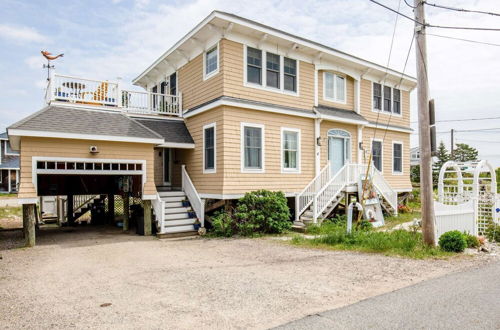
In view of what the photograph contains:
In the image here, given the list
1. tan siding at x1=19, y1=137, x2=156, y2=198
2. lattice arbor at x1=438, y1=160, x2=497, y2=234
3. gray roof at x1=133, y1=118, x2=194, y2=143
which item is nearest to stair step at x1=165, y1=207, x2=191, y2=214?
tan siding at x1=19, y1=137, x2=156, y2=198

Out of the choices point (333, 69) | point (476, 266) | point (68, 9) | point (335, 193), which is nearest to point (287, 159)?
point (335, 193)

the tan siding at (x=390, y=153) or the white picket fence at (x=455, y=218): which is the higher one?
the tan siding at (x=390, y=153)

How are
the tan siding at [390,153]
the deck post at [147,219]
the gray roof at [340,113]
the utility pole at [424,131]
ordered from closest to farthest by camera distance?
1. the utility pole at [424,131]
2. the deck post at [147,219]
3. the gray roof at [340,113]
4. the tan siding at [390,153]

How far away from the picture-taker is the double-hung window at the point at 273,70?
1398 cm

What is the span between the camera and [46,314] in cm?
506

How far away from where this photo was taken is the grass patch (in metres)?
8.70

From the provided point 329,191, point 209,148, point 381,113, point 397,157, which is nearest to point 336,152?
point 329,191

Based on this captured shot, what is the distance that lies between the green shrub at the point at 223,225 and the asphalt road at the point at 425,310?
7089 mm

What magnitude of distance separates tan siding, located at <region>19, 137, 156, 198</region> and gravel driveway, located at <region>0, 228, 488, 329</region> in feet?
7.01

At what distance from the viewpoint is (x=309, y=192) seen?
14383 mm

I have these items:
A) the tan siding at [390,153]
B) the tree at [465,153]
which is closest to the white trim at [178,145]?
the tan siding at [390,153]

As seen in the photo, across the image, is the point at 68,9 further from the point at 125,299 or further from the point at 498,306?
the point at 498,306

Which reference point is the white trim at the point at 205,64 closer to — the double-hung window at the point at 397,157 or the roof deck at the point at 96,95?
the roof deck at the point at 96,95

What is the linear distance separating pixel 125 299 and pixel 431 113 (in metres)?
8.19
